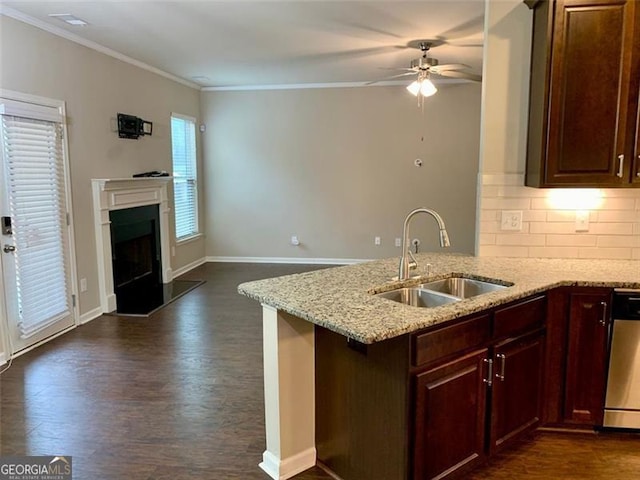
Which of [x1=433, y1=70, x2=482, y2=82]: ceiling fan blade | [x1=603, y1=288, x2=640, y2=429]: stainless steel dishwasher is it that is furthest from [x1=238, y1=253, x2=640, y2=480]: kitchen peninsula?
[x1=433, y1=70, x2=482, y2=82]: ceiling fan blade

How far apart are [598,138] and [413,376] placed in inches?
71.5

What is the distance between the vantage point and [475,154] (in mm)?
6984

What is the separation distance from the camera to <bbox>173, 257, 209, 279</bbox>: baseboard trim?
6680 mm

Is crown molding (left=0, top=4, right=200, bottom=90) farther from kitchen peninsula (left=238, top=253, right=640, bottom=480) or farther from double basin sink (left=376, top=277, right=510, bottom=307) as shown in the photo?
double basin sink (left=376, top=277, right=510, bottom=307)

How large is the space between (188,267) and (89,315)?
2.35 metres

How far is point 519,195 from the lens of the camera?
10.0 ft

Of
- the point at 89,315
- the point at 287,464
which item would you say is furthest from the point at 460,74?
the point at 89,315

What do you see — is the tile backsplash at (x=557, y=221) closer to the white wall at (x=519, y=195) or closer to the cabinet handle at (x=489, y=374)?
the white wall at (x=519, y=195)

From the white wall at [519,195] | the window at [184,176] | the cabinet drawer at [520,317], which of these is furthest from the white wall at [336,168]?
the cabinet drawer at [520,317]

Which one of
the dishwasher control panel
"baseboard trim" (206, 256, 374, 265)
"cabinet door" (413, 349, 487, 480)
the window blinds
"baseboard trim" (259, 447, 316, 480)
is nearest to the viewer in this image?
"cabinet door" (413, 349, 487, 480)

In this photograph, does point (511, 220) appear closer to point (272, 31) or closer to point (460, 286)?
point (460, 286)

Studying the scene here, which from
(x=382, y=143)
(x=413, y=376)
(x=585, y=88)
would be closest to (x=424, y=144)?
(x=382, y=143)

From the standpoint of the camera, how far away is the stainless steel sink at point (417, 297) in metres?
2.35

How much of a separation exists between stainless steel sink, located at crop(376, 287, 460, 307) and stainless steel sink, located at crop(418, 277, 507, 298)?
0.33 ft
